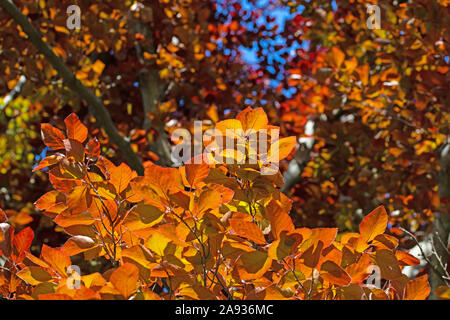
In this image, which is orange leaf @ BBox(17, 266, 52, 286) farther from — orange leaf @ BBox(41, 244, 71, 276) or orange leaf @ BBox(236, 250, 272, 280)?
orange leaf @ BBox(236, 250, 272, 280)

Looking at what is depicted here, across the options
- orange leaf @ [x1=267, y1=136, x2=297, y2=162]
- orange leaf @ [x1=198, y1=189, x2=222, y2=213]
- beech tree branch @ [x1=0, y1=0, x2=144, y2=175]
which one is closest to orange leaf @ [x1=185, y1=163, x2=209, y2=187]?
orange leaf @ [x1=198, y1=189, x2=222, y2=213]

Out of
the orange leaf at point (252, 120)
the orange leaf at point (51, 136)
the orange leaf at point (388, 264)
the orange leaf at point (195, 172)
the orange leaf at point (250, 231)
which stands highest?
the orange leaf at point (252, 120)

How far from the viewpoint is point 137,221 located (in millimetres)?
1094

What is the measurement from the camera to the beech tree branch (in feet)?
8.38

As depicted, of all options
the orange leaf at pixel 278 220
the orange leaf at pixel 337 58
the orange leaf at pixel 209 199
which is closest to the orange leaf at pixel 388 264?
the orange leaf at pixel 278 220

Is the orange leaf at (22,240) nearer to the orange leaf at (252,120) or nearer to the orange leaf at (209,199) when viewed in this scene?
the orange leaf at (209,199)

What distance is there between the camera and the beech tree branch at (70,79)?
255cm

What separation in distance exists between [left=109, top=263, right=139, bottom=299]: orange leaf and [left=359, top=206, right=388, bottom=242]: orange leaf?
58 cm

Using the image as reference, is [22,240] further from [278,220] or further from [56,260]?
[278,220]

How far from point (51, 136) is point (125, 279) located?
0.48 m

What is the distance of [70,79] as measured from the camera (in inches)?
110

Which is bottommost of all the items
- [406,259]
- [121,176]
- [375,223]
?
[406,259]

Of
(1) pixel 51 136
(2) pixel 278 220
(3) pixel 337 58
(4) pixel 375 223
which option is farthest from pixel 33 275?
(3) pixel 337 58

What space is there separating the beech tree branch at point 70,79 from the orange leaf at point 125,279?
6.68 ft
